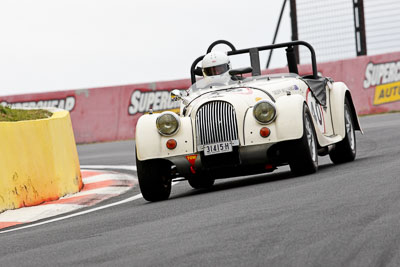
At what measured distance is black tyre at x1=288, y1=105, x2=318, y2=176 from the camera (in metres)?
8.64

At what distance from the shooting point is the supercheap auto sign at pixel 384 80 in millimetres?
23250

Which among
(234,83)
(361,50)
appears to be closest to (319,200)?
(234,83)

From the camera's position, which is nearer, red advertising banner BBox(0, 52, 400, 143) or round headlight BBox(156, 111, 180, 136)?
round headlight BBox(156, 111, 180, 136)

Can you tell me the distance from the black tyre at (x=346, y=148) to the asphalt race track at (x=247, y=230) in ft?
5.16

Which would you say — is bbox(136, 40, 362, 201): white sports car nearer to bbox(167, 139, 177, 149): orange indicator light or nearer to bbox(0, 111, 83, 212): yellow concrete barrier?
bbox(167, 139, 177, 149): orange indicator light

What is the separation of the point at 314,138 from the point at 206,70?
166 cm

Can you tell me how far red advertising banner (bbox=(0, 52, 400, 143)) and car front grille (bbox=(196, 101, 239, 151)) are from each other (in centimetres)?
1411

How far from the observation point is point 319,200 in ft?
21.4

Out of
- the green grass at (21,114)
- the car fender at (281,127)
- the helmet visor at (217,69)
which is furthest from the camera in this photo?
the green grass at (21,114)

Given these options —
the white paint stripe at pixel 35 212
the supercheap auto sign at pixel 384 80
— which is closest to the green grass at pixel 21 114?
the white paint stripe at pixel 35 212

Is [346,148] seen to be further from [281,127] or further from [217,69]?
[281,127]

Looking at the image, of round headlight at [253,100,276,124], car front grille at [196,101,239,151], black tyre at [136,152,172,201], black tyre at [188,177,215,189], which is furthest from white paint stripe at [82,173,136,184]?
round headlight at [253,100,276,124]

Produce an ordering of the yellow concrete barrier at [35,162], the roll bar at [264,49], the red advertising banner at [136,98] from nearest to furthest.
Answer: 1. the yellow concrete barrier at [35,162]
2. the roll bar at [264,49]
3. the red advertising banner at [136,98]

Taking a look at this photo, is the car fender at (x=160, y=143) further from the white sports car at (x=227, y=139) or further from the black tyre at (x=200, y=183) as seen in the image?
the black tyre at (x=200, y=183)
